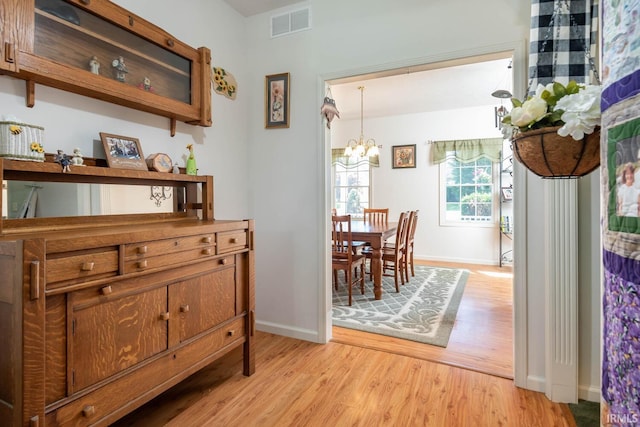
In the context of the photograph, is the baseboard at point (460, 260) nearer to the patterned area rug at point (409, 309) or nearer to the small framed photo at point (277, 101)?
the patterned area rug at point (409, 309)

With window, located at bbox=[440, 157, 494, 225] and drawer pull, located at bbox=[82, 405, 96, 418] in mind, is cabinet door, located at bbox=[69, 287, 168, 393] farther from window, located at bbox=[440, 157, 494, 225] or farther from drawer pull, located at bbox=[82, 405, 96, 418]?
window, located at bbox=[440, 157, 494, 225]

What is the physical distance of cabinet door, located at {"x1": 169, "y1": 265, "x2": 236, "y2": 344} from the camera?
1641 mm

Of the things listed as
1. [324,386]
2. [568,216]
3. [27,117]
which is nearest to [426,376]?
[324,386]

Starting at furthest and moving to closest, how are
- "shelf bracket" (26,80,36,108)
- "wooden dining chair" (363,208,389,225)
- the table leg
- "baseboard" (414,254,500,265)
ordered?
1. "baseboard" (414,254,500,265)
2. "wooden dining chair" (363,208,389,225)
3. the table leg
4. "shelf bracket" (26,80,36,108)

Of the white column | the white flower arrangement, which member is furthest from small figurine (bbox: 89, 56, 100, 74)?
the white column

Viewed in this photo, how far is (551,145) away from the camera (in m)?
0.95

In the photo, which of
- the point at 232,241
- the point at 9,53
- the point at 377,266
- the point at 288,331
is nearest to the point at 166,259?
the point at 232,241

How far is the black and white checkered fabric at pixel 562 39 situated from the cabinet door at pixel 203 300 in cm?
183

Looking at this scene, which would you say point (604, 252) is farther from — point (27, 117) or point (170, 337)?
point (27, 117)

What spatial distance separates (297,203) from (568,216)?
5.84 ft

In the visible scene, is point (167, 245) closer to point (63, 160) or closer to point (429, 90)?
point (63, 160)

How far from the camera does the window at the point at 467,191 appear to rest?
5.60 meters

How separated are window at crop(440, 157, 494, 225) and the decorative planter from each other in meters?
4.98

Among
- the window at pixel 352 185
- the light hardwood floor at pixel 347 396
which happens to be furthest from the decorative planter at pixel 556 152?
the window at pixel 352 185
